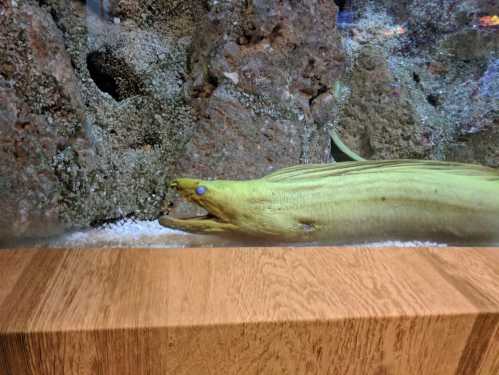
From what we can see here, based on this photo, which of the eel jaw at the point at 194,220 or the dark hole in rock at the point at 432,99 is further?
the dark hole in rock at the point at 432,99

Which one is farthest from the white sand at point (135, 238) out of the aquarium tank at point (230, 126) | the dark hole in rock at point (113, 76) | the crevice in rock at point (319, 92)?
the crevice in rock at point (319, 92)

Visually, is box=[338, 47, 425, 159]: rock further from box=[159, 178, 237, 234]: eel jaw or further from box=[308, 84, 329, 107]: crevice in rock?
box=[159, 178, 237, 234]: eel jaw

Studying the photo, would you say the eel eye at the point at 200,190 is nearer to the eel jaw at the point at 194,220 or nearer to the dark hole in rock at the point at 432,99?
the eel jaw at the point at 194,220

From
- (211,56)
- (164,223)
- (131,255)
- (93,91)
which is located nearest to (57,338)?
(131,255)

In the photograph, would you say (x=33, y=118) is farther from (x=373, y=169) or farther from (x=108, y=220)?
(x=373, y=169)

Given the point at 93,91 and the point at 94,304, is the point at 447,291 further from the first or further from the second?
the point at 93,91

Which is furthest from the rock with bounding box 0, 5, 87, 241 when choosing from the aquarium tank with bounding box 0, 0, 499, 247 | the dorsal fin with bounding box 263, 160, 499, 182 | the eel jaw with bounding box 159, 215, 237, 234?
the dorsal fin with bounding box 263, 160, 499, 182
